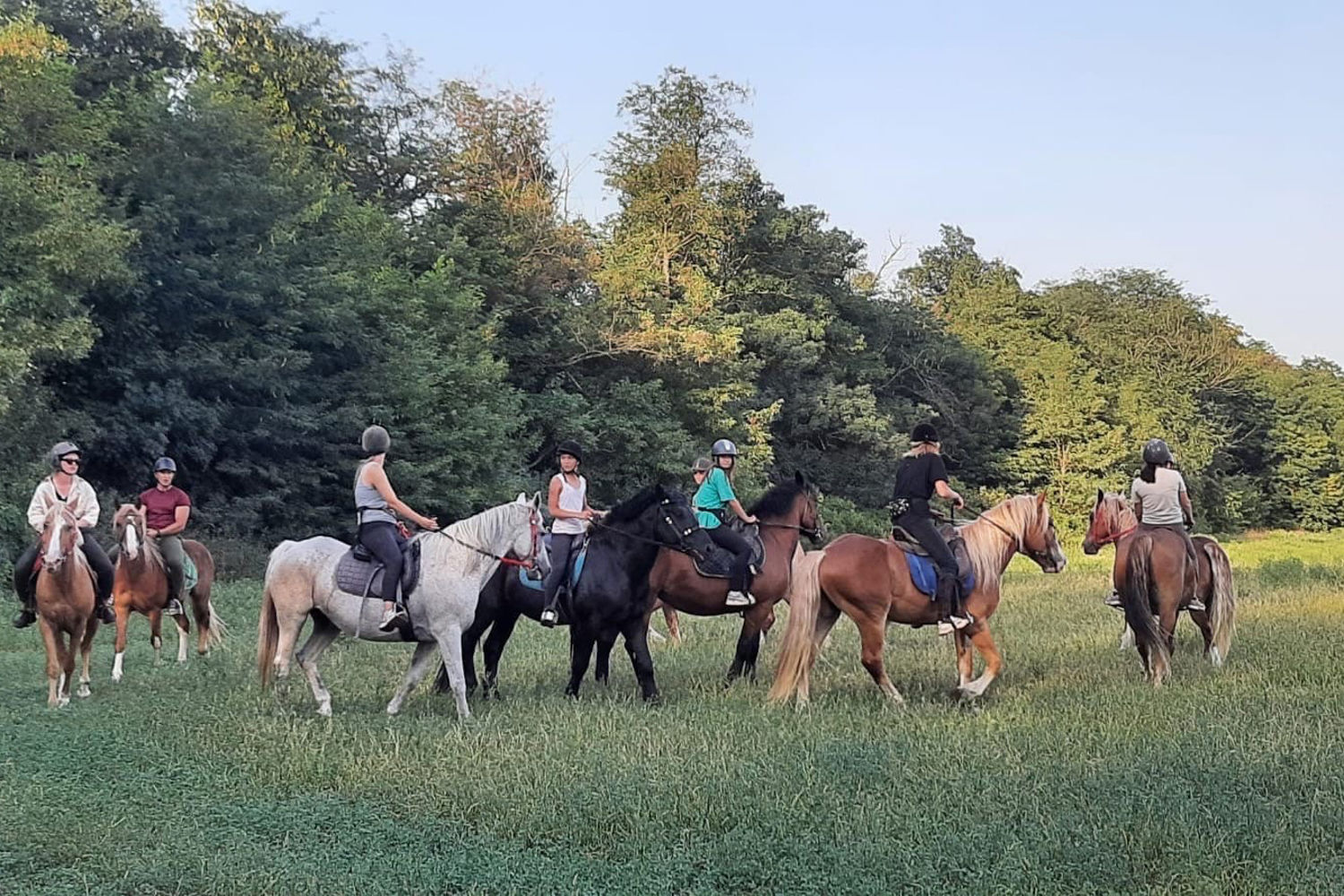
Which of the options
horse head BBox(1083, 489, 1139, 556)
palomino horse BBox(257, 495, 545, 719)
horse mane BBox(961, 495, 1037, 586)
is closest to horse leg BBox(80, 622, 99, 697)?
palomino horse BBox(257, 495, 545, 719)

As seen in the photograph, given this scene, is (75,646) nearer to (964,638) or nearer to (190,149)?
(964,638)

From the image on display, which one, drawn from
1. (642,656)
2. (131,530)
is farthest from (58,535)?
(642,656)

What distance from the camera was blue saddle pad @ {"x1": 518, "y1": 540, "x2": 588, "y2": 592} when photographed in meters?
10.2

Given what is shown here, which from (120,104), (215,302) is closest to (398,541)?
(215,302)

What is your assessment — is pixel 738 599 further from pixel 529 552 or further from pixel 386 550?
pixel 386 550

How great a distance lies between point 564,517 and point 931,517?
3.32 meters

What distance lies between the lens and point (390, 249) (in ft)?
108

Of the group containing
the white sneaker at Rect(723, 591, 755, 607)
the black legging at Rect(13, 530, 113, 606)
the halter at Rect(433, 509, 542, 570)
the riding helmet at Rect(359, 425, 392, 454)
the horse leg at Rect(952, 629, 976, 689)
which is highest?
the riding helmet at Rect(359, 425, 392, 454)

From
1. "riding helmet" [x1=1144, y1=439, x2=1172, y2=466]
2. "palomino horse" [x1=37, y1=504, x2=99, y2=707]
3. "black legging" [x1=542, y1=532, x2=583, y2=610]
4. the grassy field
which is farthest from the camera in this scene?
"riding helmet" [x1=1144, y1=439, x2=1172, y2=466]

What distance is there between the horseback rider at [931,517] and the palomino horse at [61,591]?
7.39m

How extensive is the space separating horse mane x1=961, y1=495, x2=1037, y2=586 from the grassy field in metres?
1.17

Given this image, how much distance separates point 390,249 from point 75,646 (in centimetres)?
2383

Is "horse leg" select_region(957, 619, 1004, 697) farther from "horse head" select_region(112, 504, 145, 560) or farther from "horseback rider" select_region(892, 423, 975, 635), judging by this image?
"horse head" select_region(112, 504, 145, 560)

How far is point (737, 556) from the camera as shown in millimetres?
10875
